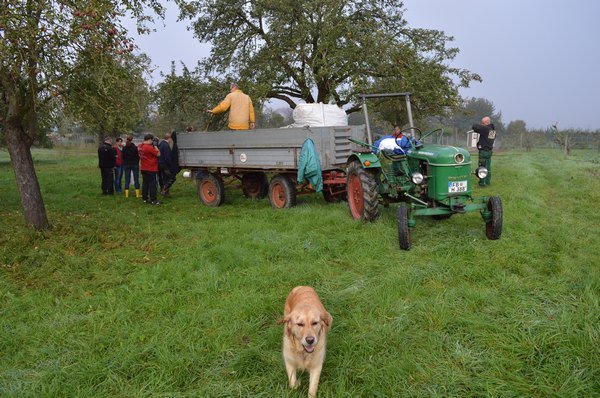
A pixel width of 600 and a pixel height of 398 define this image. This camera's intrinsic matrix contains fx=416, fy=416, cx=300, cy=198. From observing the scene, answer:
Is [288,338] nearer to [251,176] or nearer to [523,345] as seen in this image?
[523,345]

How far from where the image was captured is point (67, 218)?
23.7ft

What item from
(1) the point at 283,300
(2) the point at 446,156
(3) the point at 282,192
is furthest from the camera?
(3) the point at 282,192

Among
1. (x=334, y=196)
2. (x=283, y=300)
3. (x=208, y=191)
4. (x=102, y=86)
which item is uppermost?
(x=102, y=86)

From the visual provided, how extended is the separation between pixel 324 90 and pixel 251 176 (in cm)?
429

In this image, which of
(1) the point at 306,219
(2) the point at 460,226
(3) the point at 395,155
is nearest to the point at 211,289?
(1) the point at 306,219

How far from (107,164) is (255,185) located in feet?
14.2

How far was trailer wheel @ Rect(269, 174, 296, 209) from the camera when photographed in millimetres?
8000

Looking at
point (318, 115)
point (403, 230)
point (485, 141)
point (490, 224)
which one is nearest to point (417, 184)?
point (403, 230)

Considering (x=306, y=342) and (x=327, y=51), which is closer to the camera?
(x=306, y=342)

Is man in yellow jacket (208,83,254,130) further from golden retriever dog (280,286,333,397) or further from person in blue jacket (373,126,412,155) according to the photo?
golden retriever dog (280,286,333,397)

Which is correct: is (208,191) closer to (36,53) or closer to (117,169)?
(117,169)

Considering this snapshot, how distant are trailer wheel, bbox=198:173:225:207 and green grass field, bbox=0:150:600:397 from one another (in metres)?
2.25

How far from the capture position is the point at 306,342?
2490mm

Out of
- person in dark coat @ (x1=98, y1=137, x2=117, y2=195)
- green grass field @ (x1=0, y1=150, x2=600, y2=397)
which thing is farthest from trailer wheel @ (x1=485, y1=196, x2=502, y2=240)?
person in dark coat @ (x1=98, y1=137, x2=117, y2=195)
